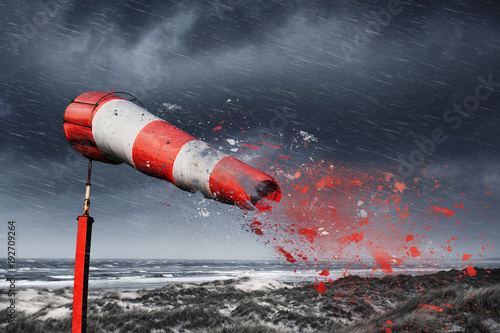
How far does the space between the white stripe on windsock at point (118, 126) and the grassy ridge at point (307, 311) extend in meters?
5.27

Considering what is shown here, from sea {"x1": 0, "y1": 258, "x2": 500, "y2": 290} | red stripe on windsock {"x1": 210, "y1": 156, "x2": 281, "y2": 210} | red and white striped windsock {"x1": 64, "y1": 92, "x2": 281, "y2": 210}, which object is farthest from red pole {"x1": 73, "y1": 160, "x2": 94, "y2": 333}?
sea {"x1": 0, "y1": 258, "x2": 500, "y2": 290}

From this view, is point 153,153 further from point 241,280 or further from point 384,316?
point 241,280

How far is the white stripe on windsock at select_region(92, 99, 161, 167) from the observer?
2.60 m

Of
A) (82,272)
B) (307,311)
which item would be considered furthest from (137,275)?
(82,272)

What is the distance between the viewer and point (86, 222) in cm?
314

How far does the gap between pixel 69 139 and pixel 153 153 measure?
3.46ft

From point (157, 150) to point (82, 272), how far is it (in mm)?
1388

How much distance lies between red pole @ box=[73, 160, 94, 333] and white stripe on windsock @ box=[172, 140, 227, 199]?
4.18ft

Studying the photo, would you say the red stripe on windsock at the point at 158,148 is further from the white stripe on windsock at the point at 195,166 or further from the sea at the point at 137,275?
the sea at the point at 137,275

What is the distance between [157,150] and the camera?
2.45m

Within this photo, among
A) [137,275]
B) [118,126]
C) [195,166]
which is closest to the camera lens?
[195,166]

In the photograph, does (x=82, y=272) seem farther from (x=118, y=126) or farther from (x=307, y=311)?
(x=307, y=311)

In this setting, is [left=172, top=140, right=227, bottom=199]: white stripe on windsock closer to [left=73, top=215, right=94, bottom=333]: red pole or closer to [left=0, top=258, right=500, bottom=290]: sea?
[left=73, top=215, right=94, bottom=333]: red pole

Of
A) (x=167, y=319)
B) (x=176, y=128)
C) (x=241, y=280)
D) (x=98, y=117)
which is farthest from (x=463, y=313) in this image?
(x=241, y=280)
